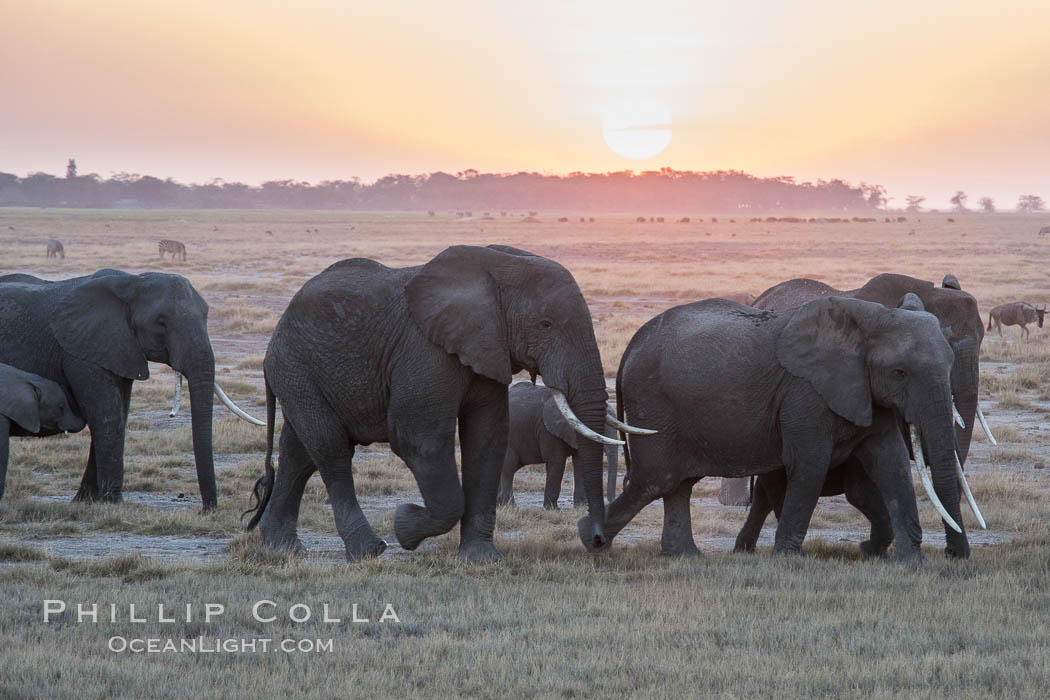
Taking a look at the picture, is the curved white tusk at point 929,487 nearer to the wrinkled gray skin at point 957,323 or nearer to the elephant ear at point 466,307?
the wrinkled gray skin at point 957,323

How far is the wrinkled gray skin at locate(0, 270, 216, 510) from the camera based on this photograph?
36.0 feet

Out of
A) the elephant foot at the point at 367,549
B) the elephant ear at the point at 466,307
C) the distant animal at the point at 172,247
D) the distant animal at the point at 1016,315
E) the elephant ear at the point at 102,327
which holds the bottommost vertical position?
the distant animal at the point at 172,247

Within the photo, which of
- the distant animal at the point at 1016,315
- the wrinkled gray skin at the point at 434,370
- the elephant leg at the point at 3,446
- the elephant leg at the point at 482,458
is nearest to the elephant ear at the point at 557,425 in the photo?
the wrinkled gray skin at the point at 434,370

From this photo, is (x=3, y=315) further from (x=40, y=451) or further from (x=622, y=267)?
(x=622, y=267)

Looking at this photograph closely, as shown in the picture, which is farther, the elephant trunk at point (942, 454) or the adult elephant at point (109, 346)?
the adult elephant at point (109, 346)

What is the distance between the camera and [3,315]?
11.4 metres

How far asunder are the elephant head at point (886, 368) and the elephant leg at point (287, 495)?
3.47 metres

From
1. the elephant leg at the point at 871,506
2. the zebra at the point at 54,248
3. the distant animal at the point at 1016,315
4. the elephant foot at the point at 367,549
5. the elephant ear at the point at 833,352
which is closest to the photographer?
the elephant ear at the point at 833,352

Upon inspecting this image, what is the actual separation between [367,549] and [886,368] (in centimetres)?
361

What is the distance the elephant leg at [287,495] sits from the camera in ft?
30.6

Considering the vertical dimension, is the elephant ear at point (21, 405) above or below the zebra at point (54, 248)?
above

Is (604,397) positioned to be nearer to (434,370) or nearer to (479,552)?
(434,370)

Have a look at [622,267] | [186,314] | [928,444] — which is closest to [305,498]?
[186,314]

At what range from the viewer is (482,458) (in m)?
8.67
